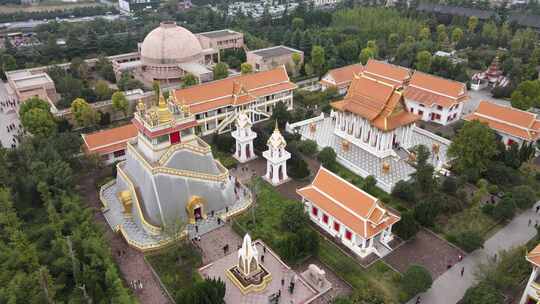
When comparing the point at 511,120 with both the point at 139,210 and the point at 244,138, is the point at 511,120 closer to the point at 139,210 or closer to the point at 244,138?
the point at 244,138

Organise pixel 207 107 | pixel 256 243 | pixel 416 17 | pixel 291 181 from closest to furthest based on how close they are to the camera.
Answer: pixel 256 243
pixel 291 181
pixel 207 107
pixel 416 17

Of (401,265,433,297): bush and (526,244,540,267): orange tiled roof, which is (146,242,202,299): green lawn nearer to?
(401,265,433,297): bush

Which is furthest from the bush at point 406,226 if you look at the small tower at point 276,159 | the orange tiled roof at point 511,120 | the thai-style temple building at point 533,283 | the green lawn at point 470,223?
the orange tiled roof at point 511,120

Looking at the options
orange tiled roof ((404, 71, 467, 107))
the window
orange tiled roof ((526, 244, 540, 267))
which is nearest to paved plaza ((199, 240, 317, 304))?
orange tiled roof ((526, 244, 540, 267))

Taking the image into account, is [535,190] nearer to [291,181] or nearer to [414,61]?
[291,181]

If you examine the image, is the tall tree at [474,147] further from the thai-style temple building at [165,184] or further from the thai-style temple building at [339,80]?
the thai-style temple building at [339,80]

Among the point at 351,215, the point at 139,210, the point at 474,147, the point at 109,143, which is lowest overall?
the point at 139,210

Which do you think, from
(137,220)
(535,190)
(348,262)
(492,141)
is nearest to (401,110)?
(492,141)

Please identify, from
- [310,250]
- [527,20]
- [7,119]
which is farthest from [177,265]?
[527,20]
